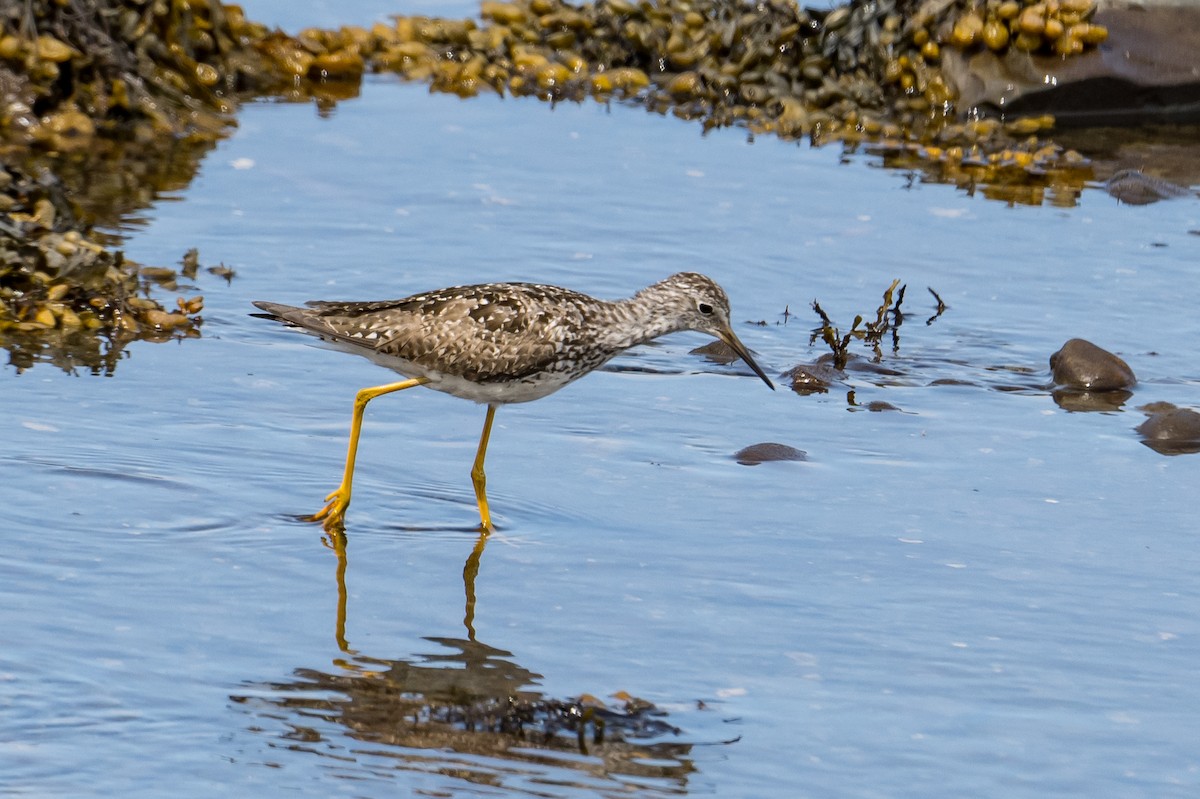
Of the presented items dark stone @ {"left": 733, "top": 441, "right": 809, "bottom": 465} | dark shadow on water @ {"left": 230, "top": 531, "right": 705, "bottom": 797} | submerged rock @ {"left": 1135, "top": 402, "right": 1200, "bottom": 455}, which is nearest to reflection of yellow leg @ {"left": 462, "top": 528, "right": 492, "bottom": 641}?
dark shadow on water @ {"left": 230, "top": 531, "right": 705, "bottom": 797}

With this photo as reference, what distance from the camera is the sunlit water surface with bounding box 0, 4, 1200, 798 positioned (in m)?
5.50

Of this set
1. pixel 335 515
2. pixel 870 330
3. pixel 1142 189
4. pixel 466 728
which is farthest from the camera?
pixel 1142 189

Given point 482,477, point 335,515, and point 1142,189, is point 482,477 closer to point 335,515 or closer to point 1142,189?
point 335,515

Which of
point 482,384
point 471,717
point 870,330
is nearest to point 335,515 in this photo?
point 482,384

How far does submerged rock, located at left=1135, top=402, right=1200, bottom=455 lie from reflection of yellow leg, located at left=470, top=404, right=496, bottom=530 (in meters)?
3.28

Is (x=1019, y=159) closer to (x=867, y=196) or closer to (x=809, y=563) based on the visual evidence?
(x=867, y=196)

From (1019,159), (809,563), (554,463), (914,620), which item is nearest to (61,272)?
(554,463)

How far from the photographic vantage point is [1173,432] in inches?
337

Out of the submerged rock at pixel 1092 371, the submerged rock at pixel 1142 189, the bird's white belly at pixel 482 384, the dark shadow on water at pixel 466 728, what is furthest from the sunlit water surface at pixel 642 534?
the submerged rock at pixel 1142 189

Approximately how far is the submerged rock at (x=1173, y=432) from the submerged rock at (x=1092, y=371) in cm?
57

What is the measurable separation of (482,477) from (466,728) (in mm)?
2105

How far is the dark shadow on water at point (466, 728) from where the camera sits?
210 inches

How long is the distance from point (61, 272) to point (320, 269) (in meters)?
1.68

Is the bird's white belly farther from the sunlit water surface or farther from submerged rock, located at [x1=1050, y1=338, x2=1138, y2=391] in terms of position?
submerged rock, located at [x1=1050, y1=338, x2=1138, y2=391]
